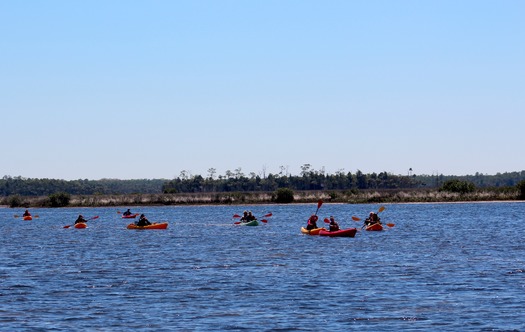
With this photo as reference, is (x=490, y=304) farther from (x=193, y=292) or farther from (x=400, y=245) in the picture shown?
(x=400, y=245)

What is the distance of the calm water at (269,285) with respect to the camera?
78.4ft

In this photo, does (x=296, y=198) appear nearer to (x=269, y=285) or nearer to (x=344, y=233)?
(x=344, y=233)

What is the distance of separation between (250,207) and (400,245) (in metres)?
86.5

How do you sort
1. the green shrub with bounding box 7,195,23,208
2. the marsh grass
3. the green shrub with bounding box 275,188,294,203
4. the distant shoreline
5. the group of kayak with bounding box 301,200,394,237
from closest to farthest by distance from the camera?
the group of kayak with bounding box 301,200,394,237, the distant shoreline, the marsh grass, the green shrub with bounding box 275,188,294,203, the green shrub with bounding box 7,195,23,208

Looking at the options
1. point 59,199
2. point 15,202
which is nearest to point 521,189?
point 59,199

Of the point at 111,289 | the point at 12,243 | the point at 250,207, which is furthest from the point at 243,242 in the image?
the point at 250,207

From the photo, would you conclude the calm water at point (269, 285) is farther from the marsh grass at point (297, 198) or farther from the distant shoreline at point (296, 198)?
the marsh grass at point (297, 198)

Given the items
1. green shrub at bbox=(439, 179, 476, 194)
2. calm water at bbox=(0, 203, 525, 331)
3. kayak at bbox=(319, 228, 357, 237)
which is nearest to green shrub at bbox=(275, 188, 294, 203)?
green shrub at bbox=(439, 179, 476, 194)

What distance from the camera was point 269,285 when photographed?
101 feet

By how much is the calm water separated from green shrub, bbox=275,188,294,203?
76.9 metres

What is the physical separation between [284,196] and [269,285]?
102264 mm

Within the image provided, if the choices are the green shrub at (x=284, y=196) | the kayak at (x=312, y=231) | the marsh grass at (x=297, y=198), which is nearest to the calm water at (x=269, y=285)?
the kayak at (x=312, y=231)

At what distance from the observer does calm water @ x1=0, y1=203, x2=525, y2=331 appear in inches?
941

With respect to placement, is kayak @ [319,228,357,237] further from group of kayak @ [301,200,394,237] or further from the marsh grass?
the marsh grass
